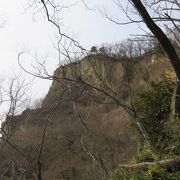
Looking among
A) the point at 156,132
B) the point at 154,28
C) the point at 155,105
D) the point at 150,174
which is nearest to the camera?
the point at 150,174

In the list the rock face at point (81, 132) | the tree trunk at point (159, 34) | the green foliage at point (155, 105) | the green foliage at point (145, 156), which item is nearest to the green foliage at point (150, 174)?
the green foliage at point (145, 156)

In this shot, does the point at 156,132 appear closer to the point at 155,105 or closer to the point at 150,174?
the point at 155,105

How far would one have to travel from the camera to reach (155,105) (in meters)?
14.5

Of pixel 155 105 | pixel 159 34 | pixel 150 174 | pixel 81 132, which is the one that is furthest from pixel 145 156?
pixel 81 132

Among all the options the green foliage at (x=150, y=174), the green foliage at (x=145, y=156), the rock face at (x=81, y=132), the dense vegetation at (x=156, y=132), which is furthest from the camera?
the rock face at (x=81, y=132)

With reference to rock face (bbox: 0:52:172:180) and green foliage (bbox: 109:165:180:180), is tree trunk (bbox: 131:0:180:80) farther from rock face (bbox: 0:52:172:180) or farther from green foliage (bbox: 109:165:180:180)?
rock face (bbox: 0:52:172:180)

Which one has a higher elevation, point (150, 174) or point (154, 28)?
point (154, 28)

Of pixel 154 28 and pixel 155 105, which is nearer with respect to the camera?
pixel 154 28

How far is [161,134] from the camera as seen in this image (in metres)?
12.1

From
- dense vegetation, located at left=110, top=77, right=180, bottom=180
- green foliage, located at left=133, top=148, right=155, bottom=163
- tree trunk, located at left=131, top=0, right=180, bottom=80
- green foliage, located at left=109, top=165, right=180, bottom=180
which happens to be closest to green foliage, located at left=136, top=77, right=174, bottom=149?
dense vegetation, located at left=110, top=77, right=180, bottom=180

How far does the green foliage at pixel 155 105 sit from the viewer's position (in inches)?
541

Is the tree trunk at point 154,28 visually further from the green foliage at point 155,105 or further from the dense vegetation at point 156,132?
the green foliage at point 155,105

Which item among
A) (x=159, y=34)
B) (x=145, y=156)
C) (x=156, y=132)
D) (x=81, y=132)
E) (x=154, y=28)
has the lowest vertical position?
(x=145, y=156)

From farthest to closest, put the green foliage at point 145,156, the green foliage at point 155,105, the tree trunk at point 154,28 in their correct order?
the green foliage at point 155,105, the green foliage at point 145,156, the tree trunk at point 154,28
